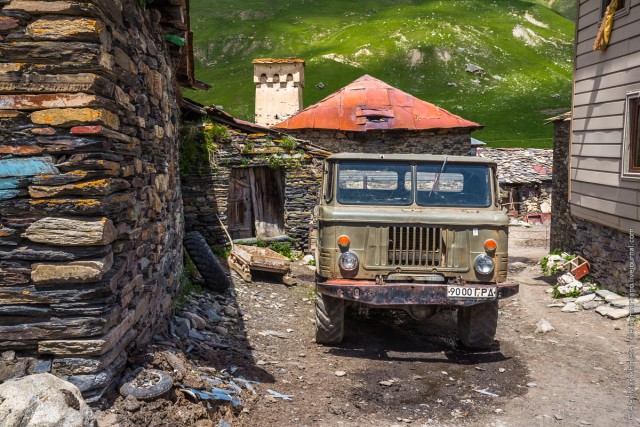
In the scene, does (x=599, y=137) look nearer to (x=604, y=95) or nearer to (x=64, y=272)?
(x=604, y=95)

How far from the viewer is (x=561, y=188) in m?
14.6

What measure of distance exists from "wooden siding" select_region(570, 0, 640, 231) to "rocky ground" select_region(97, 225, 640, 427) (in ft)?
6.68

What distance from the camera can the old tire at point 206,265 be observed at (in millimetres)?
8977

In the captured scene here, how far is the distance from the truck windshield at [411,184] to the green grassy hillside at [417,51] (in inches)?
1479

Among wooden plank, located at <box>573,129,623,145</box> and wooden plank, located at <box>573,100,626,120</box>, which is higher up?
wooden plank, located at <box>573,100,626,120</box>

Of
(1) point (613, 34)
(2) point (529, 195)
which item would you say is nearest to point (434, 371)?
(1) point (613, 34)

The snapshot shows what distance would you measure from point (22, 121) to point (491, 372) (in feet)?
17.0

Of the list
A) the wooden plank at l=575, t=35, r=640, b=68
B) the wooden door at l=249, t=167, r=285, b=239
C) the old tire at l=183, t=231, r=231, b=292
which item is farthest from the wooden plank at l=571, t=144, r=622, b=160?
the old tire at l=183, t=231, r=231, b=292

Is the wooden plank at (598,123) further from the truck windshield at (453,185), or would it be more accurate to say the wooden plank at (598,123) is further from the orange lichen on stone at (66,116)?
the orange lichen on stone at (66,116)

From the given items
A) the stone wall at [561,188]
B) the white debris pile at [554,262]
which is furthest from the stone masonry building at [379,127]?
the white debris pile at [554,262]

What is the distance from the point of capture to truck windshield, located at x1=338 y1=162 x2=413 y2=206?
277 inches

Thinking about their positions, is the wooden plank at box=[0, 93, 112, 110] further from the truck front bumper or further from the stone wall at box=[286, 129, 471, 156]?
the stone wall at box=[286, 129, 471, 156]

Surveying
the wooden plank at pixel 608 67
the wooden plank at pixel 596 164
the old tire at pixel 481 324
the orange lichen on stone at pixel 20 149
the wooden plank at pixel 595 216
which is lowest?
the old tire at pixel 481 324

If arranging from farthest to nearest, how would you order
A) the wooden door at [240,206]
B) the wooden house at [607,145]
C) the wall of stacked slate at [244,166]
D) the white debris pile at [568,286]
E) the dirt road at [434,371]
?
the wooden door at [240,206] → the wall of stacked slate at [244,166] → the white debris pile at [568,286] → the wooden house at [607,145] → the dirt road at [434,371]
